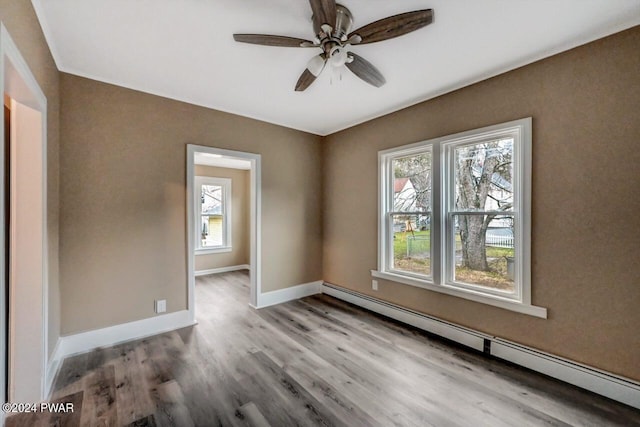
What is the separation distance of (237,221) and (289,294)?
2.84 metres

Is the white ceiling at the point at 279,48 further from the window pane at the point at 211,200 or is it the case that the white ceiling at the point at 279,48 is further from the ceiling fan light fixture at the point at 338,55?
the window pane at the point at 211,200

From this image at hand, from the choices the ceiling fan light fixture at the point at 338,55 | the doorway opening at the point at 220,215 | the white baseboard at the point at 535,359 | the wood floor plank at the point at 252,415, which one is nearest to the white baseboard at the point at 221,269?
the doorway opening at the point at 220,215

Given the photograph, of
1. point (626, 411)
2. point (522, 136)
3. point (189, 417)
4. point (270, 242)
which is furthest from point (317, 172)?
point (626, 411)

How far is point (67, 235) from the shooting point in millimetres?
2512

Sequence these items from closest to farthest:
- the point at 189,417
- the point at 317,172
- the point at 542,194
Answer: the point at 189,417 < the point at 542,194 < the point at 317,172

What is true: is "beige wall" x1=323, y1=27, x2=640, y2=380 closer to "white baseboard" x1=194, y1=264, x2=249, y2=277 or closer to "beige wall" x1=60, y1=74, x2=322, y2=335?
"beige wall" x1=60, y1=74, x2=322, y2=335

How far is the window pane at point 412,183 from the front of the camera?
3.21m

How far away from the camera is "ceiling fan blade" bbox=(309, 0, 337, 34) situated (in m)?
1.51

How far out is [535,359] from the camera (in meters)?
2.30

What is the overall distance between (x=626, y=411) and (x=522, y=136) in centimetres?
210

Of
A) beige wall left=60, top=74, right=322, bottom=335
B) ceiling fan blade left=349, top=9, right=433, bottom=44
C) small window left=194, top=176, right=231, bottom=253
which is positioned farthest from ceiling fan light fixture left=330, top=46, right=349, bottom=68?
small window left=194, top=176, right=231, bottom=253

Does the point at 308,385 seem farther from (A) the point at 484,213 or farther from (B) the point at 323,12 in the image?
(B) the point at 323,12

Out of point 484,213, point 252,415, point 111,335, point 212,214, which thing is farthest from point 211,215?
point 484,213

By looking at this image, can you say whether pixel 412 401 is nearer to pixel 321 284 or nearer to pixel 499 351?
pixel 499 351
